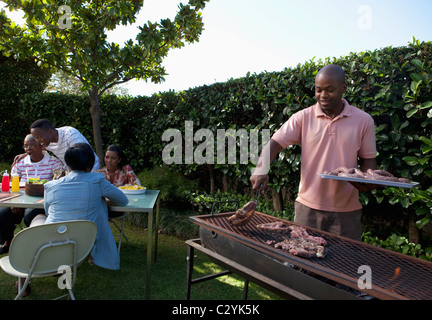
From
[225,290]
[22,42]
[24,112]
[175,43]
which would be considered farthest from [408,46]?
[24,112]

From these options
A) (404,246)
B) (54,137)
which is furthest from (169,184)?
(404,246)

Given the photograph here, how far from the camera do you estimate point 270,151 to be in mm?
2850

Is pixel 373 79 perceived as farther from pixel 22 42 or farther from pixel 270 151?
pixel 22 42

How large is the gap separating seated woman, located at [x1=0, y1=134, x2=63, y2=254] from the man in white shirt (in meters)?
0.16

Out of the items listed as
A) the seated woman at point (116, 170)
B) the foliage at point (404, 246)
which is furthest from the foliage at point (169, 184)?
the foliage at point (404, 246)

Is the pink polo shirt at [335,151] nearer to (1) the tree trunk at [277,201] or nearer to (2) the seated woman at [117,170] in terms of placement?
(1) the tree trunk at [277,201]

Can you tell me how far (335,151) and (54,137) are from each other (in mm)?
3844

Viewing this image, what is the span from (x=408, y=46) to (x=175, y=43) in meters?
4.51

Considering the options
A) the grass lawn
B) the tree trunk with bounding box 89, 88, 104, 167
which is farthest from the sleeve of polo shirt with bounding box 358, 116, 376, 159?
the tree trunk with bounding box 89, 88, 104, 167

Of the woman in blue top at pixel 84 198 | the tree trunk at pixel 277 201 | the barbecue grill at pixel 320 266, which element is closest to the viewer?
the barbecue grill at pixel 320 266

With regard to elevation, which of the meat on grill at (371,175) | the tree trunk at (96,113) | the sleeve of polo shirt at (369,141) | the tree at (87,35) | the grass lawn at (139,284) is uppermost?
the tree at (87,35)

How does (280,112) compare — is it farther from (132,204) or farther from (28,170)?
(28,170)

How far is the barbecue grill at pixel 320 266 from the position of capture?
5.61 feet

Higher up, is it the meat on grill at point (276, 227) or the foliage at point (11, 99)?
the foliage at point (11, 99)
